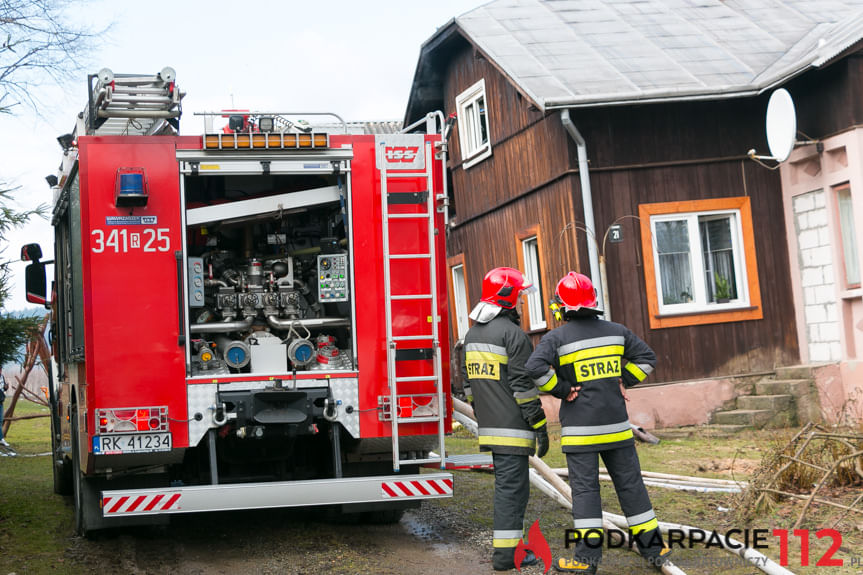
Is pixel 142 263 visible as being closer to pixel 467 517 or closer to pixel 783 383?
pixel 467 517

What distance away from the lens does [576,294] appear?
6.09 m

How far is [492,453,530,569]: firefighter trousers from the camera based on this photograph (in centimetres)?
621

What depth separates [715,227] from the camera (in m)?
14.6

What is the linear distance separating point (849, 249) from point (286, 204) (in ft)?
28.2

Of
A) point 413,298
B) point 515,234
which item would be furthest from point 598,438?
point 515,234

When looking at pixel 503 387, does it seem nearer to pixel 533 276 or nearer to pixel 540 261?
pixel 540 261

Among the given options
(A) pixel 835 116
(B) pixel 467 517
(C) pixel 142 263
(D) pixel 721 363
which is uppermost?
(A) pixel 835 116

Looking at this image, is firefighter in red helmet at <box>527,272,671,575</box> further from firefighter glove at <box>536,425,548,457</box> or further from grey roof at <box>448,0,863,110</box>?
grey roof at <box>448,0,863,110</box>

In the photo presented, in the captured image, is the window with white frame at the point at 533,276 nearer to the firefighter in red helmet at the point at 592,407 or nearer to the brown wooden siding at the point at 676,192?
the brown wooden siding at the point at 676,192

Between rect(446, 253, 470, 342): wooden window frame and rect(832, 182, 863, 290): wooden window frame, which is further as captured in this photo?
rect(446, 253, 470, 342): wooden window frame

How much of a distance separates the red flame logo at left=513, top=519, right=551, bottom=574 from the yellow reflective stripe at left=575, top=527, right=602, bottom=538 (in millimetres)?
437

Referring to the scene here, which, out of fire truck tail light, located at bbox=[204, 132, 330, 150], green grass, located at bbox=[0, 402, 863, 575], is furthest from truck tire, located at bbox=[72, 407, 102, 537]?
fire truck tail light, located at bbox=[204, 132, 330, 150]

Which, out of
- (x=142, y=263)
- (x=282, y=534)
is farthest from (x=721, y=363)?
(x=142, y=263)

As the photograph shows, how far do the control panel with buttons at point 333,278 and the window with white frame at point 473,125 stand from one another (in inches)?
398
